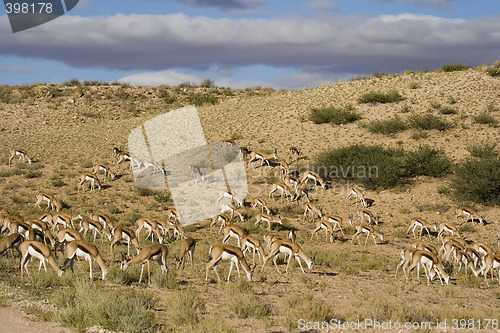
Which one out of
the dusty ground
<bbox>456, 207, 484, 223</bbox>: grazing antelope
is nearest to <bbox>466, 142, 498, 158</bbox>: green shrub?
the dusty ground

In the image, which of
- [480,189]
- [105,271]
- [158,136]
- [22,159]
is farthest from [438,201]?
[22,159]

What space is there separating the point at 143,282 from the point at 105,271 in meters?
1.15

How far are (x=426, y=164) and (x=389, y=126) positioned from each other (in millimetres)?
6564

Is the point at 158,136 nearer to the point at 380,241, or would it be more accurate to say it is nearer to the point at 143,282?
the point at 380,241

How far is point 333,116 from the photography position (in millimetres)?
36094

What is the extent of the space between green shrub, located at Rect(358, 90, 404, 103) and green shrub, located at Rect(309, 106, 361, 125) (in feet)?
10.1

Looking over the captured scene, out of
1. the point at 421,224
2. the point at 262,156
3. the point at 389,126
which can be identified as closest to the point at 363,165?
the point at 262,156

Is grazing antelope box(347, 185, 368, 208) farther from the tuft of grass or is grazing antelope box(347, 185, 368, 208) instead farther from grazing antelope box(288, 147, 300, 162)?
the tuft of grass

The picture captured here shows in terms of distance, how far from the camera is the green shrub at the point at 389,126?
32.9 meters

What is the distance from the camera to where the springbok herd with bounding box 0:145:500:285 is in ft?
42.5

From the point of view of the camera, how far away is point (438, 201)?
24.6 metres

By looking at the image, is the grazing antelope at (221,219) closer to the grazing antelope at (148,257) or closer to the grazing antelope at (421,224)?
Result: the grazing antelope at (421,224)

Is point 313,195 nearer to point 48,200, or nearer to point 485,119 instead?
point 48,200

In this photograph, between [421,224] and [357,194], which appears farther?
[357,194]
